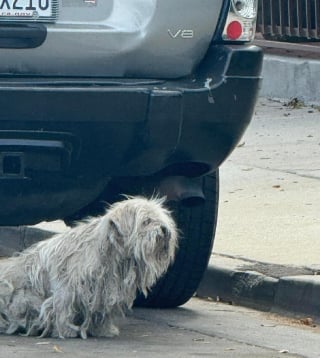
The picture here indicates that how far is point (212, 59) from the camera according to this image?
18.4ft

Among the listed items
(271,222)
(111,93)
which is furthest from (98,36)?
(271,222)

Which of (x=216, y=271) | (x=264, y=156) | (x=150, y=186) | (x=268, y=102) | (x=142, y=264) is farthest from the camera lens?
(x=268, y=102)

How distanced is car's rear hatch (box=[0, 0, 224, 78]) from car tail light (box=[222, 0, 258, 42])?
0.15 metres

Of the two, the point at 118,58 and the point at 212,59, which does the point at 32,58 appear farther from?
the point at 212,59

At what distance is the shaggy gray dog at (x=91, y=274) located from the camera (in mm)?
5352

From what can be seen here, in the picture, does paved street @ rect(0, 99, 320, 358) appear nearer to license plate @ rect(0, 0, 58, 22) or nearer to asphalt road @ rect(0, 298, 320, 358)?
asphalt road @ rect(0, 298, 320, 358)

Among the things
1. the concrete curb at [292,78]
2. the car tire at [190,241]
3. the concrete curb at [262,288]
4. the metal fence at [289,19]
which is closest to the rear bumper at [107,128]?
the car tire at [190,241]

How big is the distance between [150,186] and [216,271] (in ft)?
3.76

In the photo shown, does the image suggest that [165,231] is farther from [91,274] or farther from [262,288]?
[262,288]

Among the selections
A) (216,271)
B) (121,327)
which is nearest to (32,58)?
(121,327)

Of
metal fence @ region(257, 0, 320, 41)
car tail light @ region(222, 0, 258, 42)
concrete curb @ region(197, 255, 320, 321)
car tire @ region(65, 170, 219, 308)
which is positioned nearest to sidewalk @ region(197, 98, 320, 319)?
concrete curb @ region(197, 255, 320, 321)

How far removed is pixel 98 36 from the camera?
541cm

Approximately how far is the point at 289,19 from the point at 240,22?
886 cm

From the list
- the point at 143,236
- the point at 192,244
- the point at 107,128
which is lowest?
the point at 192,244
